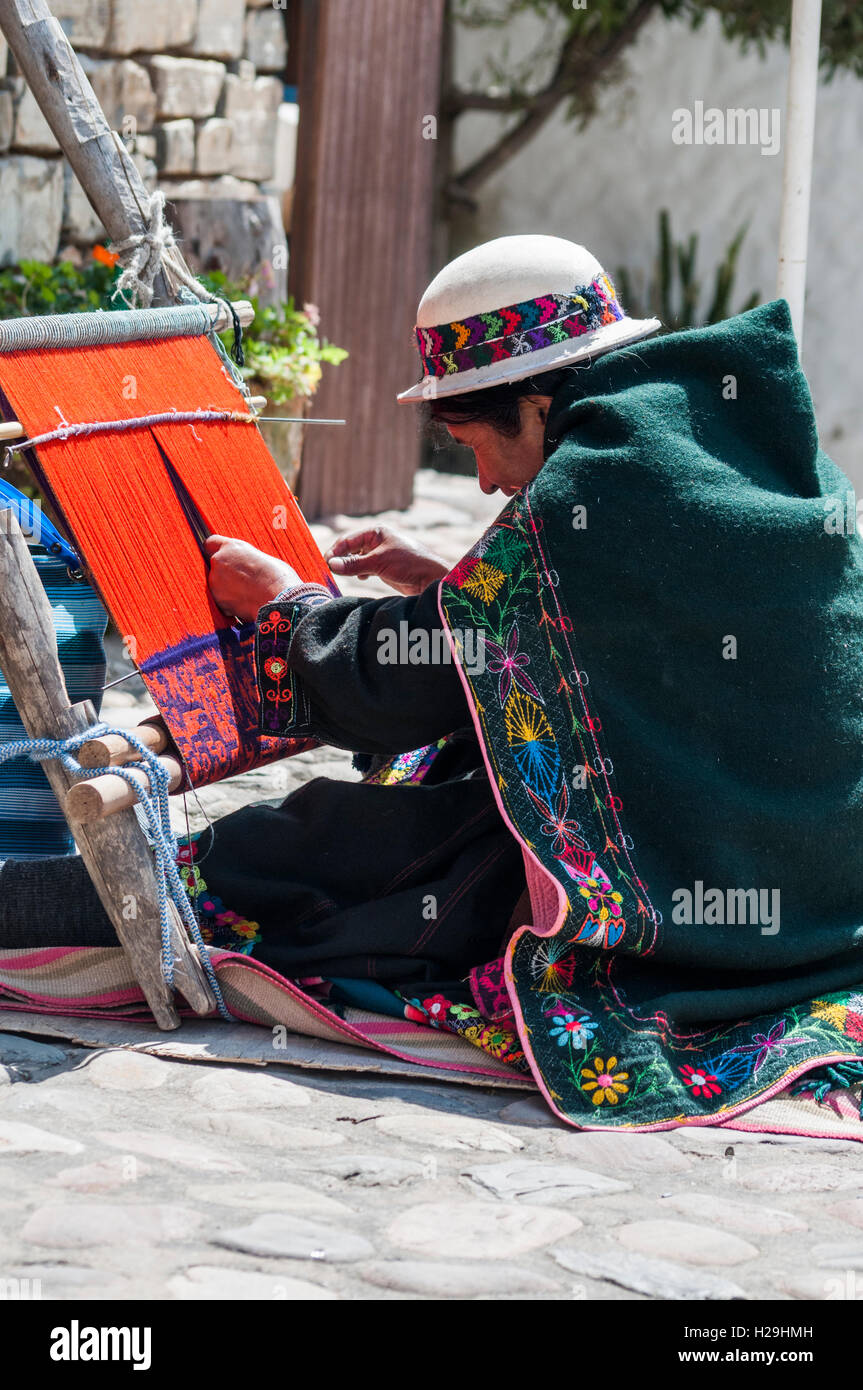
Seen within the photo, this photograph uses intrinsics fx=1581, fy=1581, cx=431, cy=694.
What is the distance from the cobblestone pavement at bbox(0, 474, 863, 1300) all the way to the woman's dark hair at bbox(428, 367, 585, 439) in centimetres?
111

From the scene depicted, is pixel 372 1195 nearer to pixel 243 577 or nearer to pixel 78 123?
pixel 243 577

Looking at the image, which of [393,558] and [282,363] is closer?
[393,558]

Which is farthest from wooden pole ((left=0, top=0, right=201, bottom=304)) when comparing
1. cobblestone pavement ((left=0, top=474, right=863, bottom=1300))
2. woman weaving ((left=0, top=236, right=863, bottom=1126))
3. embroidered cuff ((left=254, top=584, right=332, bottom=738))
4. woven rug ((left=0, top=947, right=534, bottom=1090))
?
cobblestone pavement ((left=0, top=474, right=863, bottom=1300))

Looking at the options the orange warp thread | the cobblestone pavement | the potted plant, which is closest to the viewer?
the cobblestone pavement

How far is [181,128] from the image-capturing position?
19.3 feet

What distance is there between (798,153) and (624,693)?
2636 millimetres

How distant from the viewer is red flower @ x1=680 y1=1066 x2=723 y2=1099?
249 centimetres

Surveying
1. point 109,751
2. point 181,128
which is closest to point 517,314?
point 109,751

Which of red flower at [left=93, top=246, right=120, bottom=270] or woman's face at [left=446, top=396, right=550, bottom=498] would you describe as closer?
woman's face at [left=446, top=396, right=550, bottom=498]

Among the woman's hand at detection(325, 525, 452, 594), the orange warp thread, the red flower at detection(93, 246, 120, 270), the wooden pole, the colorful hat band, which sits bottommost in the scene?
the woman's hand at detection(325, 525, 452, 594)

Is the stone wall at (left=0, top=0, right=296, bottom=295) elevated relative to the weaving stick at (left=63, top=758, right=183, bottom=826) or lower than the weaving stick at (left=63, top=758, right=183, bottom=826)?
elevated

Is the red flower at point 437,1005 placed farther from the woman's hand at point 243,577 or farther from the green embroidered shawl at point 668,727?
the woman's hand at point 243,577

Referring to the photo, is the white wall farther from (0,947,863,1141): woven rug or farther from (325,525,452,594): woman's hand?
(0,947,863,1141): woven rug
